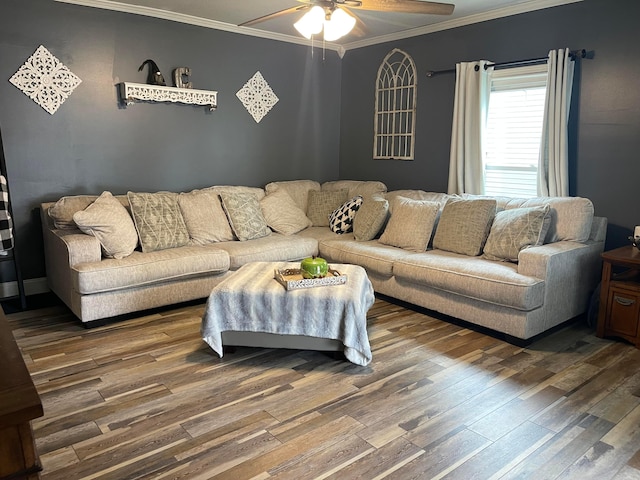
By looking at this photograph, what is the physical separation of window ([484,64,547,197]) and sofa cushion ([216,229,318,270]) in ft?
5.84

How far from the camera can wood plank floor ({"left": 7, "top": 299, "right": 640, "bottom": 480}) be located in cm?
208

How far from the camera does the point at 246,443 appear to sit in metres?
2.22

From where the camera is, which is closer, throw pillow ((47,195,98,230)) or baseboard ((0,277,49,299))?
throw pillow ((47,195,98,230))

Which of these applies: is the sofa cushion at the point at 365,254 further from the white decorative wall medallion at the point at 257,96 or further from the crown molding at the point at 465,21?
the crown molding at the point at 465,21

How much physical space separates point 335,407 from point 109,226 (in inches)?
88.3

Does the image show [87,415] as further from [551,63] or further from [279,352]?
[551,63]

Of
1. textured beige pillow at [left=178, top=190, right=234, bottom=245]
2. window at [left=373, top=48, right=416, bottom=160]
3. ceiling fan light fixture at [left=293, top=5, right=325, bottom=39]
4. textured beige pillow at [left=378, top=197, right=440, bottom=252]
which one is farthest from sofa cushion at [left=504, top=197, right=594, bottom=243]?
textured beige pillow at [left=178, top=190, right=234, bottom=245]

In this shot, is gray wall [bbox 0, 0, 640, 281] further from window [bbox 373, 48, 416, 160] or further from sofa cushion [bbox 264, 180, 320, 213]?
sofa cushion [bbox 264, 180, 320, 213]

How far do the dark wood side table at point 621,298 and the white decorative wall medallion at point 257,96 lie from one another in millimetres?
3557

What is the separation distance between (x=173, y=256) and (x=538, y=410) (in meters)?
2.69

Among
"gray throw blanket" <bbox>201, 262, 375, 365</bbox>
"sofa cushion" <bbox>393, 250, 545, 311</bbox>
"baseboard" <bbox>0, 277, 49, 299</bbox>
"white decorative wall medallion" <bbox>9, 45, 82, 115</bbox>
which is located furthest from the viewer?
"baseboard" <bbox>0, 277, 49, 299</bbox>

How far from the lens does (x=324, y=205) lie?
5.23 meters

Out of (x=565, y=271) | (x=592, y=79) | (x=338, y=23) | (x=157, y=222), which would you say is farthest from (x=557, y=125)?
(x=157, y=222)

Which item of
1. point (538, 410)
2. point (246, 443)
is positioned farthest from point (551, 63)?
point (246, 443)
